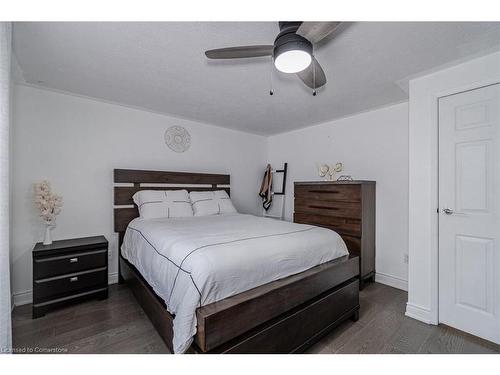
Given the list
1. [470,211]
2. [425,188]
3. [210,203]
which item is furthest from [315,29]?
[210,203]

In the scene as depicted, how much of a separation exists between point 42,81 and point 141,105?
98 cm

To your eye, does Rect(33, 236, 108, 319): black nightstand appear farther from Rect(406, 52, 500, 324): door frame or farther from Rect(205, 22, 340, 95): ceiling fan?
Rect(406, 52, 500, 324): door frame

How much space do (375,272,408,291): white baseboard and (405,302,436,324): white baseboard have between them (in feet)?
2.33

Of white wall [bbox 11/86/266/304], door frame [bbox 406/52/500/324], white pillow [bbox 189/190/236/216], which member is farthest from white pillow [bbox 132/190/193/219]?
door frame [bbox 406/52/500/324]

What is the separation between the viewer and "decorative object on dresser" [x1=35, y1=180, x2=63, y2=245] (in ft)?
7.64

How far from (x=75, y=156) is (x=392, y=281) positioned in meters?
4.27

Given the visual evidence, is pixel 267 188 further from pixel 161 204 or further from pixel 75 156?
pixel 75 156

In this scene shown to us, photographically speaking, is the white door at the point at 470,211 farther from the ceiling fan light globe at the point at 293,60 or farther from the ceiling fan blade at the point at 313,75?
the ceiling fan light globe at the point at 293,60

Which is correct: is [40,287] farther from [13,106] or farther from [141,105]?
[141,105]

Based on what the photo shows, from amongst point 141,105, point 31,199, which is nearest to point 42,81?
point 141,105

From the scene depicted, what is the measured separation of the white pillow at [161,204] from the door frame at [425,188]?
8.68 ft

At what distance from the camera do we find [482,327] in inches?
73.3

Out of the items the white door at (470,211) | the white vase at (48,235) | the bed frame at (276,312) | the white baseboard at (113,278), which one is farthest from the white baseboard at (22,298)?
the white door at (470,211)

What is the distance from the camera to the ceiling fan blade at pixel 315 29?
3.96 ft
